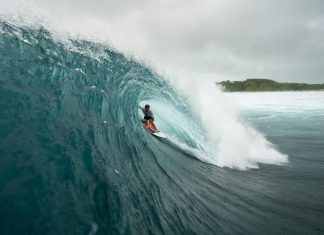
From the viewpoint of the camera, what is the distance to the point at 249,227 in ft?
18.5

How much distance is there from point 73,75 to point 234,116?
10.7 metres

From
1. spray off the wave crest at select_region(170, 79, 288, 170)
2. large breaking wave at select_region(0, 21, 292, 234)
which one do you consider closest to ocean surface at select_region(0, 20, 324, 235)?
large breaking wave at select_region(0, 21, 292, 234)

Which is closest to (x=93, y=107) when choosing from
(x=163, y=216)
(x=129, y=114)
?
(x=129, y=114)

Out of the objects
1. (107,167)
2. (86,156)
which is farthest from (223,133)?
(86,156)

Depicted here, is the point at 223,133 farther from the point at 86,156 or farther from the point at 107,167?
the point at 86,156

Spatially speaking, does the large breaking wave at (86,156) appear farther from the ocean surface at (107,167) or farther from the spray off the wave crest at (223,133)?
the spray off the wave crest at (223,133)

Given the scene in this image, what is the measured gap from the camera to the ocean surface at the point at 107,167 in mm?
3732

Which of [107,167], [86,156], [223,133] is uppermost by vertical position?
[86,156]

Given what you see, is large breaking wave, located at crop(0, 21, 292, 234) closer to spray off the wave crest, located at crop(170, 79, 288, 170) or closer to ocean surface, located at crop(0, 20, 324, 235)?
ocean surface, located at crop(0, 20, 324, 235)

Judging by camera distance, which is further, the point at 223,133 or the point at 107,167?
the point at 223,133

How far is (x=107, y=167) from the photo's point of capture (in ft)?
16.7

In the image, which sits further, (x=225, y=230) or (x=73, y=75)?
(x=73, y=75)

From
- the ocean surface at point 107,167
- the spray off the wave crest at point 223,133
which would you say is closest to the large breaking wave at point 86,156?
the ocean surface at point 107,167

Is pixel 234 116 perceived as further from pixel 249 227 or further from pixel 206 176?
pixel 249 227
